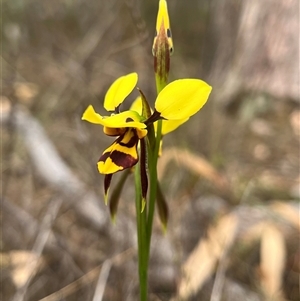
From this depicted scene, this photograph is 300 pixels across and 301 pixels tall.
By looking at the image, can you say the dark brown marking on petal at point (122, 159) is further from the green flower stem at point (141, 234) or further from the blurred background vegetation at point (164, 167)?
the blurred background vegetation at point (164, 167)

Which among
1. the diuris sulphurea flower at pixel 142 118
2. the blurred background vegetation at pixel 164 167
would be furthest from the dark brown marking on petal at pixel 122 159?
the blurred background vegetation at pixel 164 167

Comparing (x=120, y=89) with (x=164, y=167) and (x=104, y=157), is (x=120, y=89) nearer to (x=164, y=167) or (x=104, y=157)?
(x=104, y=157)

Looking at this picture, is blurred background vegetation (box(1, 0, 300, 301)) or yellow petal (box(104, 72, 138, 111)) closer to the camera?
yellow petal (box(104, 72, 138, 111))

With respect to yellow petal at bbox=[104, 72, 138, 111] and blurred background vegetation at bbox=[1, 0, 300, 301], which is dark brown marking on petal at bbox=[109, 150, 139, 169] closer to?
yellow petal at bbox=[104, 72, 138, 111]

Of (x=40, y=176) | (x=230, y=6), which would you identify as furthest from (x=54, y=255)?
(x=230, y=6)

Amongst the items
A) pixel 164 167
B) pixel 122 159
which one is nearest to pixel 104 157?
pixel 122 159

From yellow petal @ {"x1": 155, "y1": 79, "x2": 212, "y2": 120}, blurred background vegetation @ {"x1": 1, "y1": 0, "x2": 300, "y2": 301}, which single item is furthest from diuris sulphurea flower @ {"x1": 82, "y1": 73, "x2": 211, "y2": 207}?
blurred background vegetation @ {"x1": 1, "y1": 0, "x2": 300, "y2": 301}
